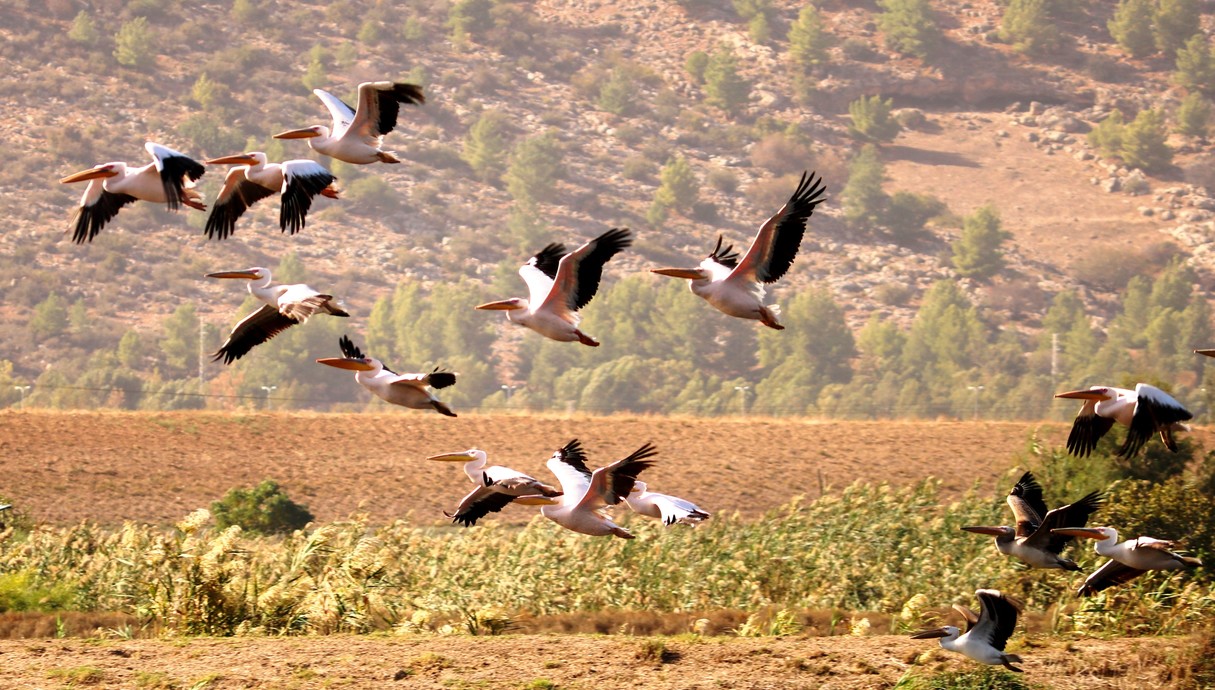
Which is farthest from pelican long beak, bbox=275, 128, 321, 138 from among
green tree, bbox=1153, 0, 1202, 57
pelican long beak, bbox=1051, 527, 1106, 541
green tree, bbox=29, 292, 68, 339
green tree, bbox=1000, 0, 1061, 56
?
green tree, bbox=1153, 0, 1202, 57

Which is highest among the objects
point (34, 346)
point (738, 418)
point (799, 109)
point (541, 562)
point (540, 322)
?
point (540, 322)

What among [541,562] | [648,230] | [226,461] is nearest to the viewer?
[541,562]

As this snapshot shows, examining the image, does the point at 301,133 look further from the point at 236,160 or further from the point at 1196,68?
the point at 1196,68

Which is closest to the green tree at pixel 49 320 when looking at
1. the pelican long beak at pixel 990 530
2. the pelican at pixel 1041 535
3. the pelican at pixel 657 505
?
the pelican at pixel 657 505

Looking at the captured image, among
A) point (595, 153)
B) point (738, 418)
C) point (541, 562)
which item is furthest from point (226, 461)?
point (595, 153)

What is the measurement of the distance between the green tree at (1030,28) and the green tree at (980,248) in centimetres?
2918

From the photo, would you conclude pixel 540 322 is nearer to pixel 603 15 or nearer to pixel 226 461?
pixel 226 461

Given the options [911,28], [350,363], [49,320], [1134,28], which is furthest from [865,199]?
[350,363]

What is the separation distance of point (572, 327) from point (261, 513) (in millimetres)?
17056

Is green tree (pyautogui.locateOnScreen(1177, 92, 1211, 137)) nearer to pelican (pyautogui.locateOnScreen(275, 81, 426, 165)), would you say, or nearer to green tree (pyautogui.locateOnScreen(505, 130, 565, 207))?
green tree (pyautogui.locateOnScreen(505, 130, 565, 207))

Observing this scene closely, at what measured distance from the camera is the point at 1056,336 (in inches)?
→ 4156

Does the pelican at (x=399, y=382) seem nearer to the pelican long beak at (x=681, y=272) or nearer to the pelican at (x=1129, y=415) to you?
the pelican long beak at (x=681, y=272)

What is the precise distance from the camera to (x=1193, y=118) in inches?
5212

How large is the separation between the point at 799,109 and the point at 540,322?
432 ft
